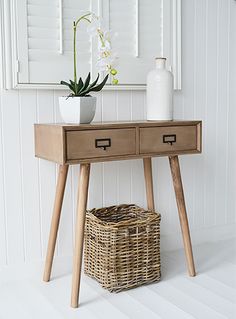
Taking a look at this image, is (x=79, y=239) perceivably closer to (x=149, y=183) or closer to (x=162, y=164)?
(x=149, y=183)

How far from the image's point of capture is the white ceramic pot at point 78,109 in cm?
197

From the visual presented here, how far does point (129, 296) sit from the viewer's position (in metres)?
2.04

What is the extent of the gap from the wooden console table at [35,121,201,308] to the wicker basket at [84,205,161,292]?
16cm

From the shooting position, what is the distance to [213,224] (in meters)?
2.85

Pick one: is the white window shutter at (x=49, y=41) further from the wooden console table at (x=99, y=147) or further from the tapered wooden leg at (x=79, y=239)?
the tapered wooden leg at (x=79, y=239)

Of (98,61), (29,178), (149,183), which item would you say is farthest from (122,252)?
(98,61)

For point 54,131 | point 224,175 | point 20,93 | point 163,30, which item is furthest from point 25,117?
point 224,175

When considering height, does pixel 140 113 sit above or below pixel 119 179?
above

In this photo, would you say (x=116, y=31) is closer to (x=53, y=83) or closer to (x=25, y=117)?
(x=53, y=83)

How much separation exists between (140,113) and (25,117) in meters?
0.63

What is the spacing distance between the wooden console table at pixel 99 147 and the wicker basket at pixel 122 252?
0.16 metres

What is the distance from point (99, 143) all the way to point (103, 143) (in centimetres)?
2

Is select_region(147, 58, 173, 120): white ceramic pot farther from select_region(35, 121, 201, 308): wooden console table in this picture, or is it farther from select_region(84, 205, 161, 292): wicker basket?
select_region(84, 205, 161, 292): wicker basket

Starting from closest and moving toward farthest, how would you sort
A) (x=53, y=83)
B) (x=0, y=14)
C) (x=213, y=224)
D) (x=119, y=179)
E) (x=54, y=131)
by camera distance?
(x=54, y=131) < (x=0, y=14) < (x=53, y=83) < (x=119, y=179) < (x=213, y=224)
